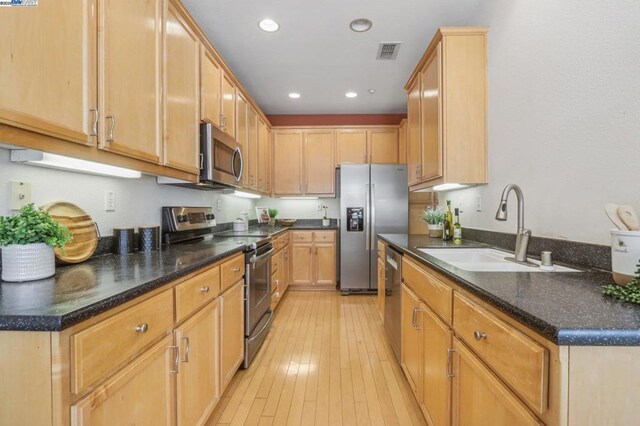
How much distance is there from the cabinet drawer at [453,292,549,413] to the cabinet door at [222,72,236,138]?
7.70 ft

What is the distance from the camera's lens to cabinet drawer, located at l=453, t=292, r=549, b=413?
2.32ft

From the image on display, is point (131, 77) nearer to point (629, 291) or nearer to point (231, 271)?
point (231, 271)

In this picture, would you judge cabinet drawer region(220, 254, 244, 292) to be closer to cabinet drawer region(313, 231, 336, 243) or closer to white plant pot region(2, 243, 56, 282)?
white plant pot region(2, 243, 56, 282)

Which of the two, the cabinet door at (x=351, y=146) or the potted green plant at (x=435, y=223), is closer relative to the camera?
the potted green plant at (x=435, y=223)

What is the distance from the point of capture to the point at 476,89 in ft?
7.02

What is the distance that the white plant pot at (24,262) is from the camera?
101 cm

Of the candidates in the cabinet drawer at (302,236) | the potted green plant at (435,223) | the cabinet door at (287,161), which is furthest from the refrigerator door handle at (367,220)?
the potted green plant at (435,223)

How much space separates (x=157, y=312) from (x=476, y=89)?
7.78 feet

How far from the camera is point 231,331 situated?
1.93m

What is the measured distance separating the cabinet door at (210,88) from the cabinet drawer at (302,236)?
7.35ft

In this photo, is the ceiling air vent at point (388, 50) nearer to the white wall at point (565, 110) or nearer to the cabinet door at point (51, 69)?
the white wall at point (565, 110)

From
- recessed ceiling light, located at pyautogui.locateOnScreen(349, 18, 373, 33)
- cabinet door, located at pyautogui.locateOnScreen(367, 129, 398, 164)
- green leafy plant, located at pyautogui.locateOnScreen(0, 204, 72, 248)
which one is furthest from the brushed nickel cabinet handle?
cabinet door, located at pyautogui.locateOnScreen(367, 129, 398, 164)

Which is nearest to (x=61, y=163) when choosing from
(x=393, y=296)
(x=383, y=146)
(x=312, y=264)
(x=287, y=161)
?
(x=393, y=296)

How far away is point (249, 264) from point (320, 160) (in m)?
2.81
